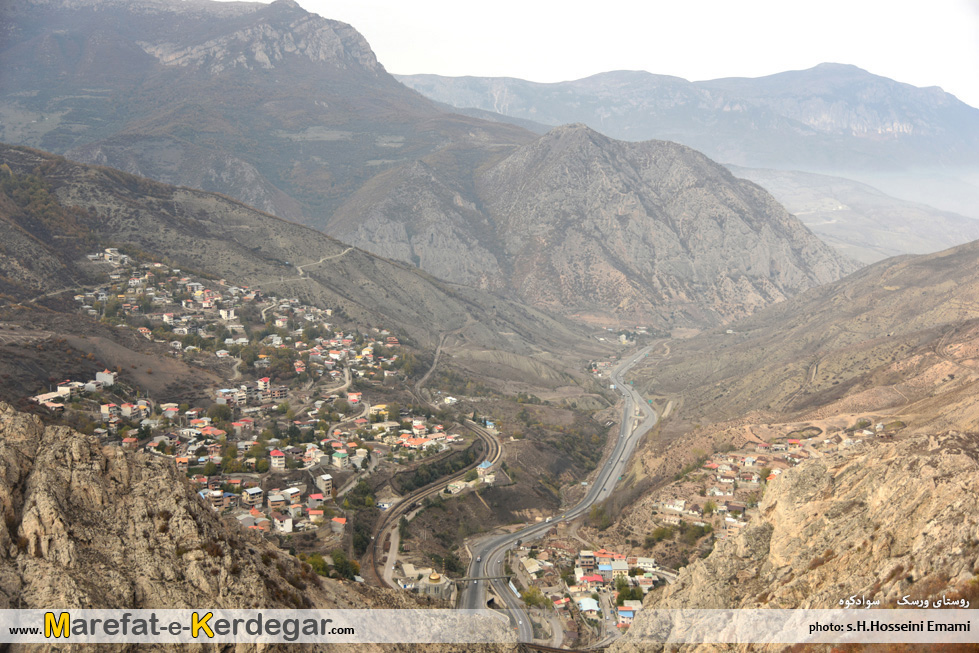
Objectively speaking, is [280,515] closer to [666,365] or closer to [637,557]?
[637,557]

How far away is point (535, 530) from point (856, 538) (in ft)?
106

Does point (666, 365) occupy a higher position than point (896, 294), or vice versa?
point (896, 294)

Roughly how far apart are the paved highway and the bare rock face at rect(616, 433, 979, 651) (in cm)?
1135

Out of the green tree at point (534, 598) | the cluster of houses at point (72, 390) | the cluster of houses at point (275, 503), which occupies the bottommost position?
the green tree at point (534, 598)

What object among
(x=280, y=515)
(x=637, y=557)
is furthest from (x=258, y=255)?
(x=637, y=557)

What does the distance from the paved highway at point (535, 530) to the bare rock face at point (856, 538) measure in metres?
11.3

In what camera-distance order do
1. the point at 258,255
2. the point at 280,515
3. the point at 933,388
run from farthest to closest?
the point at 258,255 < the point at 933,388 < the point at 280,515

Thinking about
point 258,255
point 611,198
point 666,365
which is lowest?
point 666,365

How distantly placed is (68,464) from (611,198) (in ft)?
598

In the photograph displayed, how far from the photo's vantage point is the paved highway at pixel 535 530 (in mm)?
40000

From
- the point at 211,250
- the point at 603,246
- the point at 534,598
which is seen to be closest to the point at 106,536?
the point at 534,598

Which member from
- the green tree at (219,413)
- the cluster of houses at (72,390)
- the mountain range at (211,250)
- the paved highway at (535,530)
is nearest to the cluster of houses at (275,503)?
the paved highway at (535,530)

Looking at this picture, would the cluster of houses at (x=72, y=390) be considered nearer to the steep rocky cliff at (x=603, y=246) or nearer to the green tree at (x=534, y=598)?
the green tree at (x=534, y=598)

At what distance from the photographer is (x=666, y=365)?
4569 inches
